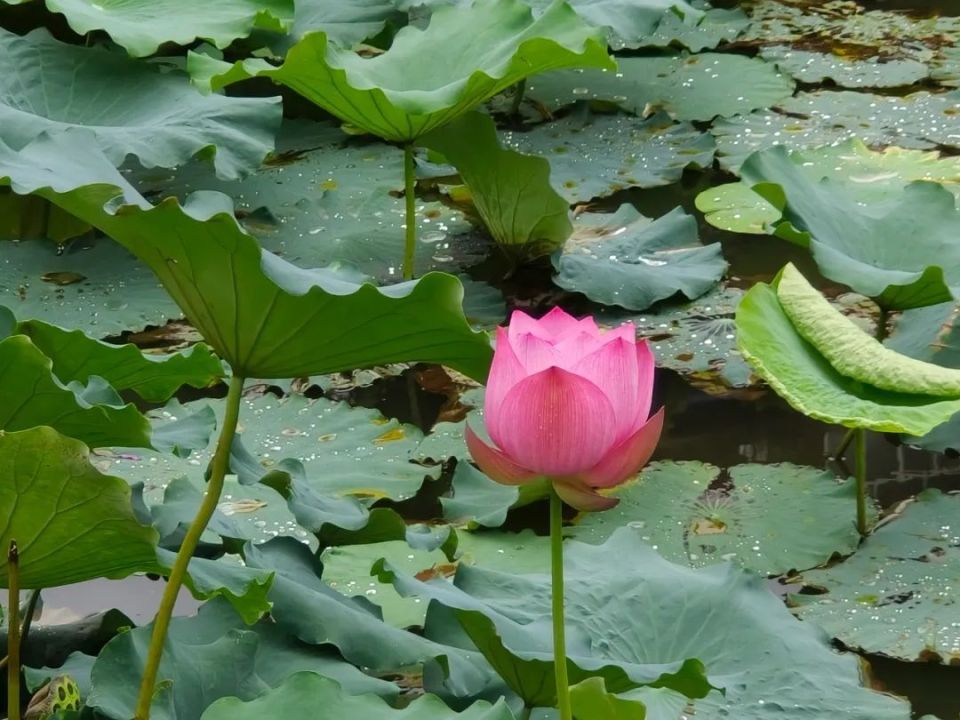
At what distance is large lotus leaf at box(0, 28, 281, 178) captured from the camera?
2443 millimetres

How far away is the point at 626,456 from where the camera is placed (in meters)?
0.91

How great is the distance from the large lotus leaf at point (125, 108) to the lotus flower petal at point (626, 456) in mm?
1649

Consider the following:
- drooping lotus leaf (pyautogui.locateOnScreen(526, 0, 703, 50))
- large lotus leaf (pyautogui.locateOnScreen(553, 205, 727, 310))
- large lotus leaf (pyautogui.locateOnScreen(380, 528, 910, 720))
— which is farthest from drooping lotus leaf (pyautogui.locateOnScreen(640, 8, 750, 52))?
large lotus leaf (pyautogui.locateOnScreen(380, 528, 910, 720))

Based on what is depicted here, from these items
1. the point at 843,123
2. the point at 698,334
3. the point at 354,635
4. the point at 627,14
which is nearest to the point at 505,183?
the point at 698,334

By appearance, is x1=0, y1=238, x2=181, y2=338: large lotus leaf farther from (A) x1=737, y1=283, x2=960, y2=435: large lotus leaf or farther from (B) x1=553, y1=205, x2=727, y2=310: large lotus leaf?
(A) x1=737, y1=283, x2=960, y2=435: large lotus leaf

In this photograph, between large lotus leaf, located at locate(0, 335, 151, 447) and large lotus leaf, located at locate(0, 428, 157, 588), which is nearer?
large lotus leaf, located at locate(0, 428, 157, 588)

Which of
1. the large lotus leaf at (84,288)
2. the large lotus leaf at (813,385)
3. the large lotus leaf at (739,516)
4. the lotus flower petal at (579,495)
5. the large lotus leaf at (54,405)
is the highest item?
the lotus flower petal at (579,495)

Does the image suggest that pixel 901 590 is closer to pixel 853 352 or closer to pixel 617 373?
pixel 853 352

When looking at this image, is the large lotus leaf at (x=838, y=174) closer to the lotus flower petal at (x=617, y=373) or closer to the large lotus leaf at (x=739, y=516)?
the large lotus leaf at (x=739, y=516)

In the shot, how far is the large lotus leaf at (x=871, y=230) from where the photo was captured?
1907mm

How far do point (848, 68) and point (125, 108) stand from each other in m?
1.74

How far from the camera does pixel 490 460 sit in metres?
0.91

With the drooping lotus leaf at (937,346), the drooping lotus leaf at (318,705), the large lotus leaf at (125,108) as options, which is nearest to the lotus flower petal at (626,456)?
the drooping lotus leaf at (318,705)

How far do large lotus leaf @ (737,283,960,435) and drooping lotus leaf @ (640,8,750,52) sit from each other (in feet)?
5.90
